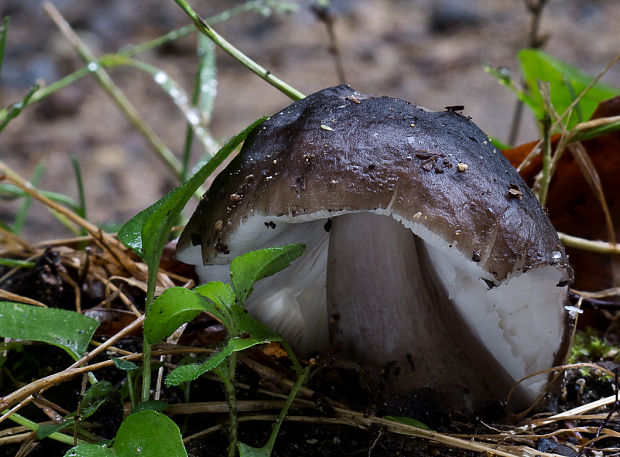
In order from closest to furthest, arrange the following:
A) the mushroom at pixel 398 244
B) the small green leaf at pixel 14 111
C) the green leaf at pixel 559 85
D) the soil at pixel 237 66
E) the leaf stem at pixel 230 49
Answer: the mushroom at pixel 398 244
the leaf stem at pixel 230 49
the small green leaf at pixel 14 111
the green leaf at pixel 559 85
the soil at pixel 237 66

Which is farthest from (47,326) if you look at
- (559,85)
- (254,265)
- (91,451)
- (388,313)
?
(559,85)

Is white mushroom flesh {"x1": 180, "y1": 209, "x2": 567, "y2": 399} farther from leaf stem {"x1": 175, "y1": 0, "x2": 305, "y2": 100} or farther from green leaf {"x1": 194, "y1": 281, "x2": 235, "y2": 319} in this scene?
leaf stem {"x1": 175, "y1": 0, "x2": 305, "y2": 100}

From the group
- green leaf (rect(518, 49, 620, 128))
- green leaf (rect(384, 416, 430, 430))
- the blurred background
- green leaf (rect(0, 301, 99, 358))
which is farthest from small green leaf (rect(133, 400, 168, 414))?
the blurred background

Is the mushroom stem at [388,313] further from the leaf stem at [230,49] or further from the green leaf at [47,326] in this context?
the green leaf at [47,326]

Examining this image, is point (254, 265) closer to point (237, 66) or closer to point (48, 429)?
point (48, 429)

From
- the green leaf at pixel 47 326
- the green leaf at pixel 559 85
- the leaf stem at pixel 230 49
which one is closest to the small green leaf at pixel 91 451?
the green leaf at pixel 47 326
